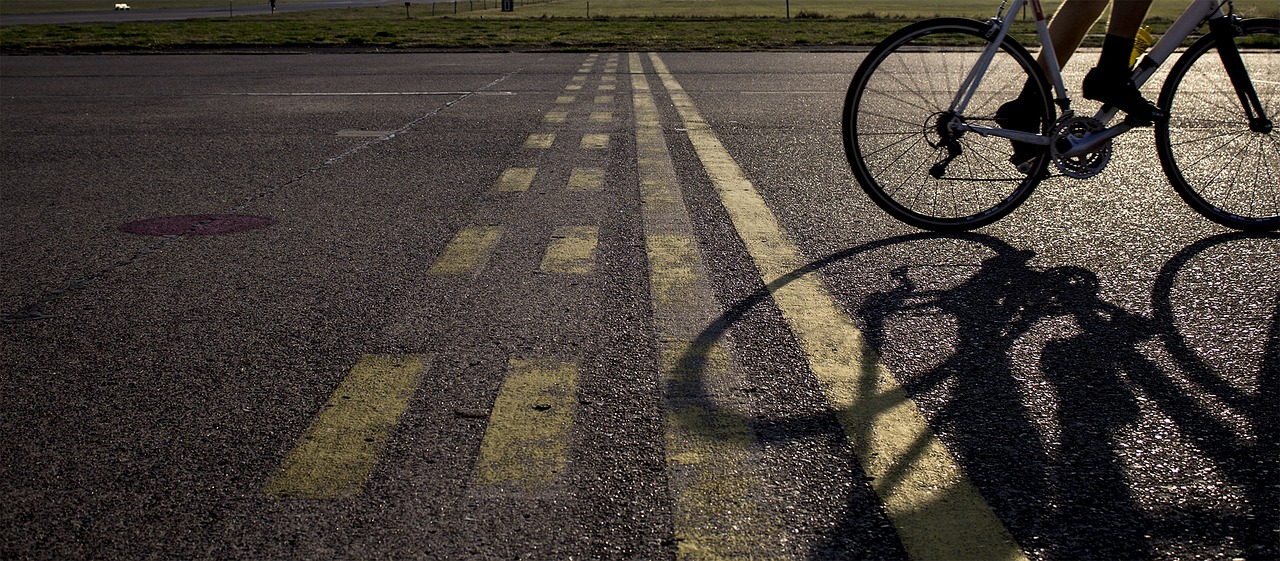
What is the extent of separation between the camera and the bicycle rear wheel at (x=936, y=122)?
405 centimetres

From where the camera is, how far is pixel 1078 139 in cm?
404

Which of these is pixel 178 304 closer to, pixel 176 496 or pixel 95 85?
pixel 176 496

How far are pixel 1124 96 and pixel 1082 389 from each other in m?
1.86

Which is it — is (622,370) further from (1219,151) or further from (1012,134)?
(1219,151)

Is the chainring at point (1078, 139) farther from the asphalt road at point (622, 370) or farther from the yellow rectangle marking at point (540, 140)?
the yellow rectangle marking at point (540, 140)

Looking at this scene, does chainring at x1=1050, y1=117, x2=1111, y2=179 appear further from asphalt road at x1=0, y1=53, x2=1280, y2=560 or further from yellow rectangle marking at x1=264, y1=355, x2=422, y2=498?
yellow rectangle marking at x1=264, y1=355, x2=422, y2=498

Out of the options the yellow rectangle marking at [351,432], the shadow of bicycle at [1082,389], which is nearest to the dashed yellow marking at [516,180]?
the shadow of bicycle at [1082,389]

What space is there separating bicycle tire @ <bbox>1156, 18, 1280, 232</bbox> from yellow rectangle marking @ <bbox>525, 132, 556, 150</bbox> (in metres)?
3.44

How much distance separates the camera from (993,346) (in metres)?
2.87

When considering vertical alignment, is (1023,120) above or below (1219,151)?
above

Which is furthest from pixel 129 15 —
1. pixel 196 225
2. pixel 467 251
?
pixel 467 251

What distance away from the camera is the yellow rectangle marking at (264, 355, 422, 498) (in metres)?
2.07

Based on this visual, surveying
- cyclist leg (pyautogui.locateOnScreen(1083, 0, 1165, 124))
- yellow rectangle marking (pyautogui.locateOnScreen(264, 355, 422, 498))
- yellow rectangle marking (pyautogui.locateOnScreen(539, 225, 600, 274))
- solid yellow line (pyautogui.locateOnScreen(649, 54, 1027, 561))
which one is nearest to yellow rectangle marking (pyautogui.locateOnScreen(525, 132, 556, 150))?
yellow rectangle marking (pyautogui.locateOnScreen(539, 225, 600, 274))

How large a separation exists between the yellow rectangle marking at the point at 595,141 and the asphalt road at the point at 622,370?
3.05ft
